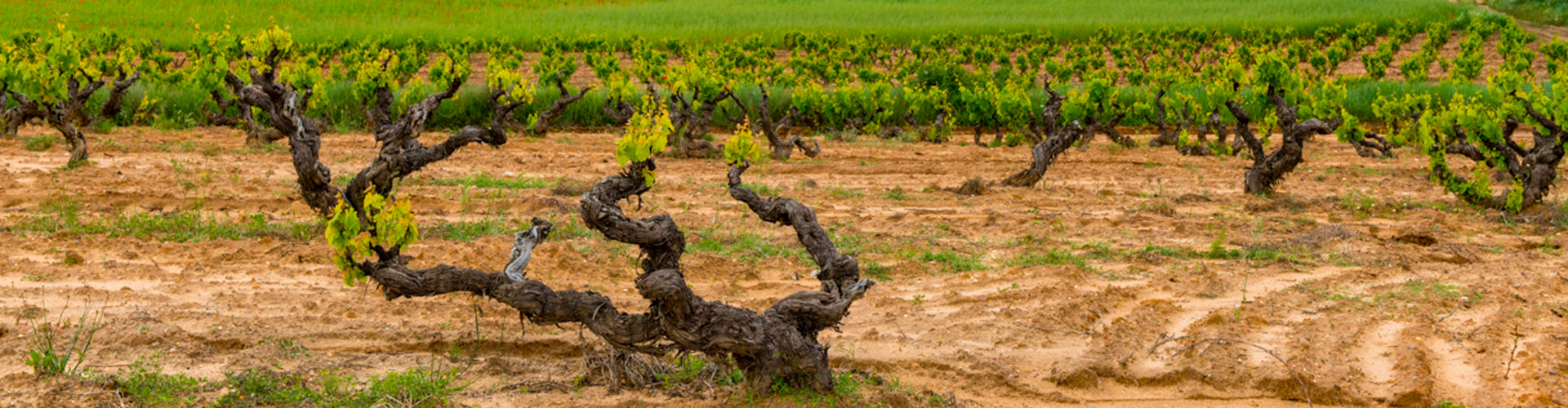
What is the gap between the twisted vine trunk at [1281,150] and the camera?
10.2 m

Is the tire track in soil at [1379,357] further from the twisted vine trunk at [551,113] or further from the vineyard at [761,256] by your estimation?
the twisted vine trunk at [551,113]

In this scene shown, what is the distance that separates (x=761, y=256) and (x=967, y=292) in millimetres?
1554

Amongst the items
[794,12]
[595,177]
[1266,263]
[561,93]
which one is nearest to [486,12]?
[794,12]

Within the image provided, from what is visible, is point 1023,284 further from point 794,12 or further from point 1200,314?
point 794,12

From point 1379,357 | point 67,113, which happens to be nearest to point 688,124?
point 67,113

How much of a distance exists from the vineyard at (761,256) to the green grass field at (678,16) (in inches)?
821

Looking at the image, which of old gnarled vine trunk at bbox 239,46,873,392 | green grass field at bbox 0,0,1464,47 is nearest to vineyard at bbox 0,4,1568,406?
old gnarled vine trunk at bbox 239,46,873,392

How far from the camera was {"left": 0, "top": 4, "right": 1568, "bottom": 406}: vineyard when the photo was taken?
16.0 ft

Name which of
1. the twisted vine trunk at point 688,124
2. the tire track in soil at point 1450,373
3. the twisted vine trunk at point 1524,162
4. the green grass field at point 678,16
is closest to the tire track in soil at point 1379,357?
the tire track in soil at point 1450,373

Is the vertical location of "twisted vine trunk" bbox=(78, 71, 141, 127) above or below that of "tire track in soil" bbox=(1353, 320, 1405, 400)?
below

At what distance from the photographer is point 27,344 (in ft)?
18.0

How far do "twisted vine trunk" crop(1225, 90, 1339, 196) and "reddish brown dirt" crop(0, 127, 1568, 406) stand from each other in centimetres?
20

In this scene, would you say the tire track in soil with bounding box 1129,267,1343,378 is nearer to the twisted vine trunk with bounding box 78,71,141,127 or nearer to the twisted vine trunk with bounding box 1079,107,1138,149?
the twisted vine trunk with bounding box 1079,107,1138,149

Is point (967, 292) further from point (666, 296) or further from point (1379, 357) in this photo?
point (666, 296)
